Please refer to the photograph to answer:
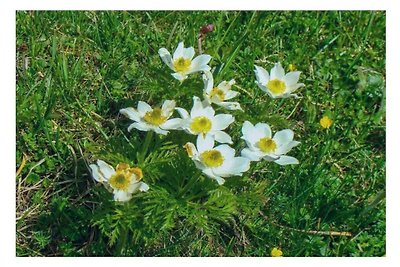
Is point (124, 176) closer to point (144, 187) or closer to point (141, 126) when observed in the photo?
Answer: point (144, 187)

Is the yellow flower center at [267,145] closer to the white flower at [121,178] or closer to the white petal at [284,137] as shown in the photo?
the white petal at [284,137]

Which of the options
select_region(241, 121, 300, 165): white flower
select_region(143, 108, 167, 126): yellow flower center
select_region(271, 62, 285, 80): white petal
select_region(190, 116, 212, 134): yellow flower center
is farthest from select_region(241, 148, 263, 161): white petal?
select_region(271, 62, 285, 80): white petal

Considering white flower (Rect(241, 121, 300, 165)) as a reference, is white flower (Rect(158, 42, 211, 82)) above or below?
above

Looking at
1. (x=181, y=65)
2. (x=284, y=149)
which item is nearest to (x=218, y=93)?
(x=181, y=65)

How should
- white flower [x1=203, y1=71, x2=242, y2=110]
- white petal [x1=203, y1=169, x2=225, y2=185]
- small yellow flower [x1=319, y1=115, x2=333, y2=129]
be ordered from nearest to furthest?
white petal [x1=203, y1=169, x2=225, y2=185] < white flower [x1=203, y1=71, x2=242, y2=110] < small yellow flower [x1=319, y1=115, x2=333, y2=129]

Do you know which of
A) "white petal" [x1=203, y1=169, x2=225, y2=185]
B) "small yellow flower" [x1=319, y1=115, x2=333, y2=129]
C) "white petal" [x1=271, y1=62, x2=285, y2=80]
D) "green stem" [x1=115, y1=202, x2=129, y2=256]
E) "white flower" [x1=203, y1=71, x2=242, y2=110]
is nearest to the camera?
"white petal" [x1=203, y1=169, x2=225, y2=185]

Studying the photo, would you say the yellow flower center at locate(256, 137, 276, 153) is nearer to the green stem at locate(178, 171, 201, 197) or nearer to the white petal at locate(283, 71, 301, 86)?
the green stem at locate(178, 171, 201, 197)

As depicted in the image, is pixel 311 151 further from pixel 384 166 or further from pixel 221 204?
pixel 221 204
